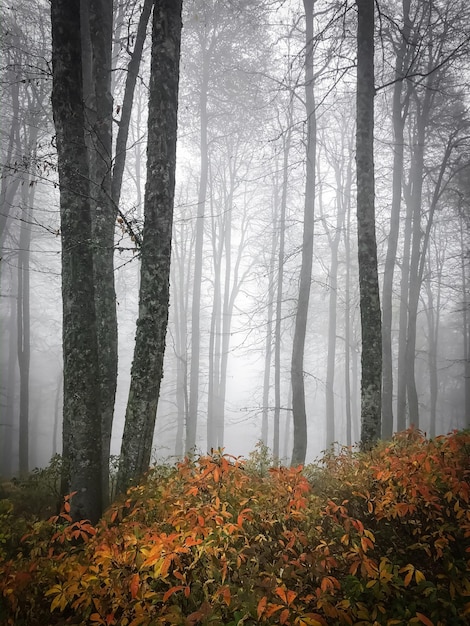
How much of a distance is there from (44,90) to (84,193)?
31.9 ft

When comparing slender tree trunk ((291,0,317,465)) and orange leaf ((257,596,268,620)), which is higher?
slender tree trunk ((291,0,317,465))

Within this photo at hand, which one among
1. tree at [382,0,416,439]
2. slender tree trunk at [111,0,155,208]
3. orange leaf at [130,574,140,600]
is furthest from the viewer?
tree at [382,0,416,439]

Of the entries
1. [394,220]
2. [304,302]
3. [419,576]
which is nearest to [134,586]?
[419,576]

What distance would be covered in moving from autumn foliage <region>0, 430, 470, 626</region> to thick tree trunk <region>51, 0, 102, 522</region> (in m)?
0.71

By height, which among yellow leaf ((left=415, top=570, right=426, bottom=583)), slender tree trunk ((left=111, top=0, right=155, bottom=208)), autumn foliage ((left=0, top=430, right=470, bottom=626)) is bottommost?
autumn foliage ((left=0, top=430, right=470, bottom=626))

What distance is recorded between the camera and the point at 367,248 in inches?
243

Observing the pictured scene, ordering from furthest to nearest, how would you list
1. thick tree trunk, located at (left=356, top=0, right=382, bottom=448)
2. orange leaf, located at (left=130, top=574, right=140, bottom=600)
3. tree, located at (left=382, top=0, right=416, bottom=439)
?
1. tree, located at (left=382, top=0, right=416, bottom=439)
2. thick tree trunk, located at (left=356, top=0, right=382, bottom=448)
3. orange leaf, located at (left=130, top=574, right=140, bottom=600)

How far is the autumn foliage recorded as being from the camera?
2422 millimetres

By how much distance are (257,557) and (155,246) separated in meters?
3.43

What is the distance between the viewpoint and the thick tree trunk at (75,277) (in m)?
4.05

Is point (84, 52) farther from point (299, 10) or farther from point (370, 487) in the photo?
point (370, 487)

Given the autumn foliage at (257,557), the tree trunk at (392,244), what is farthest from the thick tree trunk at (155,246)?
the tree trunk at (392,244)

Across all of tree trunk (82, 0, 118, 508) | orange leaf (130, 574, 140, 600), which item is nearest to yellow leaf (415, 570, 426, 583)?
orange leaf (130, 574, 140, 600)

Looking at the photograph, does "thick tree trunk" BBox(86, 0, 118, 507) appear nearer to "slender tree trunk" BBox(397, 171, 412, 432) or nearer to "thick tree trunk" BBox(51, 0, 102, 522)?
"thick tree trunk" BBox(51, 0, 102, 522)
